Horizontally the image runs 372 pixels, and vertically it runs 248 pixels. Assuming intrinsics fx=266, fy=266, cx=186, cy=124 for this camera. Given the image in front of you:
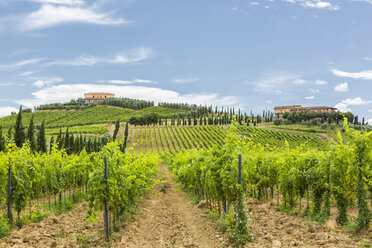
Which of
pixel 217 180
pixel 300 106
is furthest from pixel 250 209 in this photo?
pixel 300 106

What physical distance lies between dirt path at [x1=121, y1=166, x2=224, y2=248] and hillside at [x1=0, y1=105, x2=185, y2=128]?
11325cm

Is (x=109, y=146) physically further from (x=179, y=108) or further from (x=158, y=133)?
(x=179, y=108)

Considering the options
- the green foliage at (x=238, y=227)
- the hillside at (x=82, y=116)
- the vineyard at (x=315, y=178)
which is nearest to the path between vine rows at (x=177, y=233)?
the green foliage at (x=238, y=227)

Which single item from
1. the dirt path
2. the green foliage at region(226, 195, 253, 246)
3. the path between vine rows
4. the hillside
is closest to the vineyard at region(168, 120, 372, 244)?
the green foliage at region(226, 195, 253, 246)

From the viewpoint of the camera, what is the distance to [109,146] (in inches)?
441

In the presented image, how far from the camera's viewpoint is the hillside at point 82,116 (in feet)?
423

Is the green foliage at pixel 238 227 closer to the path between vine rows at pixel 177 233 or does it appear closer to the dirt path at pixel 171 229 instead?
the path between vine rows at pixel 177 233

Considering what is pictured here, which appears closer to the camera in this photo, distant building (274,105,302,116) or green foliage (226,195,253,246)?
green foliage (226,195,253,246)

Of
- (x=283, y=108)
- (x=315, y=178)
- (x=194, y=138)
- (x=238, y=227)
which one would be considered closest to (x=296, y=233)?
(x=238, y=227)

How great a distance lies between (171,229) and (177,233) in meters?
0.82

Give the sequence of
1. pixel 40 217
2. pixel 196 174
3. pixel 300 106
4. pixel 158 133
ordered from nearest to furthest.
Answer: pixel 40 217 → pixel 196 174 → pixel 158 133 → pixel 300 106

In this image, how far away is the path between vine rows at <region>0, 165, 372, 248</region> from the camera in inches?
357

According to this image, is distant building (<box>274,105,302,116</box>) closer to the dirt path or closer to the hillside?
the hillside

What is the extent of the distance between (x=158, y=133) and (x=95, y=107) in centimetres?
8773
